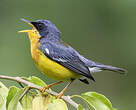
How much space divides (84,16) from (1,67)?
2.73m

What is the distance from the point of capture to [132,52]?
8.68 metres

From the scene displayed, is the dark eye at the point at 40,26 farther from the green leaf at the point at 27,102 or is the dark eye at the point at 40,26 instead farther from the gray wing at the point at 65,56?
the green leaf at the point at 27,102

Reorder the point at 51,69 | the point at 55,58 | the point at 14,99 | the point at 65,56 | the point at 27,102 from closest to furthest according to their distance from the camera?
the point at 14,99 → the point at 27,102 → the point at 51,69 → the point at 55,58 → the point at 65,56

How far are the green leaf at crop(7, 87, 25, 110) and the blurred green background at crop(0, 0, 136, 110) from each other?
4.99 metres

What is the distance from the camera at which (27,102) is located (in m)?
3.38

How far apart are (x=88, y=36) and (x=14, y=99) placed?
7252 millimetres

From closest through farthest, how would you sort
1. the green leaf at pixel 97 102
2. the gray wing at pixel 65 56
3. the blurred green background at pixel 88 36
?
the green leaf at pixel 97 102
the gray wing at pixel 65 56
the blurred green background at pixel 88 36

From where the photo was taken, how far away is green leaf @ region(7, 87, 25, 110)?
3067mm

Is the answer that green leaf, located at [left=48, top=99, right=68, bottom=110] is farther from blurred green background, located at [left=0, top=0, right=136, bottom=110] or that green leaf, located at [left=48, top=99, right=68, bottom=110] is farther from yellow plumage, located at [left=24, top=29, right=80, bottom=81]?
blurred green background, located at [left=0, top=0, right=136, bottom=110]

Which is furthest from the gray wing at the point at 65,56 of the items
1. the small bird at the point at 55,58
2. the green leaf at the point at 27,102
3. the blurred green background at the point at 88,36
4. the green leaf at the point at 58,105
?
the blurred green background at the point at 88,36

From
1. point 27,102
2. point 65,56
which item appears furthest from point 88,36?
point 27,102

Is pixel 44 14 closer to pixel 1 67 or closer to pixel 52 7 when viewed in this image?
pixel 52 7

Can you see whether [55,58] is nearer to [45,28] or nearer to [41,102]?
[45,28]

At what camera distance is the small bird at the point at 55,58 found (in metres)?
4.64
